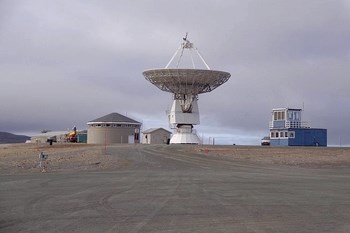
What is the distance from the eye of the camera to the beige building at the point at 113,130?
123625mm

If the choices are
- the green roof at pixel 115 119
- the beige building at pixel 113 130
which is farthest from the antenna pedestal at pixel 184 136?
the green roof at pixel 115 119

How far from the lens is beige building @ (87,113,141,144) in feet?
406

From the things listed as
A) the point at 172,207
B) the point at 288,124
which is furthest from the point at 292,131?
the point at 172,207

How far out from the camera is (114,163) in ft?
A: 140

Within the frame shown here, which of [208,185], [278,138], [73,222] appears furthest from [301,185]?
[278,138]

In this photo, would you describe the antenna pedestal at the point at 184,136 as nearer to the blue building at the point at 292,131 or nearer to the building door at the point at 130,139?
the blue building at the point at 292,131

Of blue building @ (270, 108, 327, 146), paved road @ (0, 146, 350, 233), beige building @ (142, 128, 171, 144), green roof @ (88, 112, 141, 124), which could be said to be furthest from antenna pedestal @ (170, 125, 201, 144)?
paved road @ (0, 146, 350, 233)

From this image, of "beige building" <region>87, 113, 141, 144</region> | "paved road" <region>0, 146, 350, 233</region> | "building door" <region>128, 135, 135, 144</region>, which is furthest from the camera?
"beige building" <region>87, 113, 141, 144</region>

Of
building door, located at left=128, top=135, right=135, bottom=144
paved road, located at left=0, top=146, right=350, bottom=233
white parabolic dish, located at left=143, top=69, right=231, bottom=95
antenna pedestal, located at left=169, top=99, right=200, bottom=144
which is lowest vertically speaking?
paved road, located at left=0, top=146, right=350, bottom=233

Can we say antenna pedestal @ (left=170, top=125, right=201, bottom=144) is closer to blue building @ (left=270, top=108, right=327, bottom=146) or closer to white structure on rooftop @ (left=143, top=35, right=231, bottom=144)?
white structure on rooftop @ (left=143, top=35, right=231, bottom=144)

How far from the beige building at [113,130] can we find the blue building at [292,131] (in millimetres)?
32796

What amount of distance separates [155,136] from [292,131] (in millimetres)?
33633

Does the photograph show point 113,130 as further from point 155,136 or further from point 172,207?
point 172,207

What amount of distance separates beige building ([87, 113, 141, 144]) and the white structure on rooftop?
32409mm
